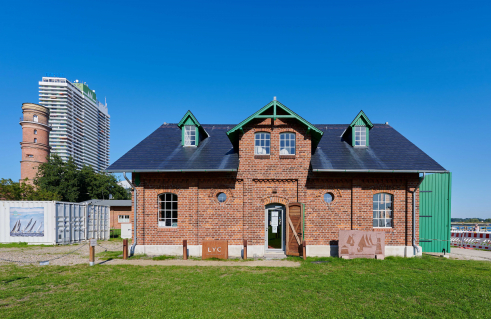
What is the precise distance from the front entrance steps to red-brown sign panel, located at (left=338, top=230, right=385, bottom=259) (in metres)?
2.72

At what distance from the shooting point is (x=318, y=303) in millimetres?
6777

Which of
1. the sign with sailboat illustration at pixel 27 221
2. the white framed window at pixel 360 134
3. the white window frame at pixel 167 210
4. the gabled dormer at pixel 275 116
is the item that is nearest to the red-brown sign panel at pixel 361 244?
the gabled dormer at pixel 275 116

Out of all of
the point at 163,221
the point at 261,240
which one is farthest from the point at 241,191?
the point at 163,221

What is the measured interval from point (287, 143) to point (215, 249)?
6382mm

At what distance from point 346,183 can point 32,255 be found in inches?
669

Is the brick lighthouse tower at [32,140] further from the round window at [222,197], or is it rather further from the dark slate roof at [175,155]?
the round window at [222,197]

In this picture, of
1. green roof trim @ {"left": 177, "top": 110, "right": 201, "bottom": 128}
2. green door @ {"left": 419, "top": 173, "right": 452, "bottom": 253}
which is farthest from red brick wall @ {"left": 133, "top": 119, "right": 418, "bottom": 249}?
green roof trim @ {"left": 177, "top": 110, "right": 201, "bottom": 128}

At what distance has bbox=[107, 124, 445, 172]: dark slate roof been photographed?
1284 cm

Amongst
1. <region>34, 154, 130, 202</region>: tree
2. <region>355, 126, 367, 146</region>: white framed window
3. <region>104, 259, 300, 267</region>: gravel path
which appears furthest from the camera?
<region>34, 154, 130, 202</region>: tree

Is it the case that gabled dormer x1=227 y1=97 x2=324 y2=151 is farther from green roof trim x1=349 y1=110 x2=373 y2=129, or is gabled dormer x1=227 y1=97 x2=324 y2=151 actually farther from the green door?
the green door

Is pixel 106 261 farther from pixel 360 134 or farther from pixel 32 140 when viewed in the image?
pixel 32 140

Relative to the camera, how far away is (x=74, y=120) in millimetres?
101562

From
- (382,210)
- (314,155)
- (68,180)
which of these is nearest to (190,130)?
(314,155)

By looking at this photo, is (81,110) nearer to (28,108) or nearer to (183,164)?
(28,108)
